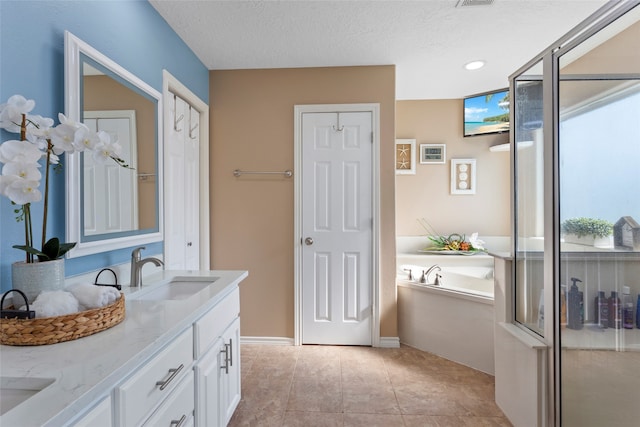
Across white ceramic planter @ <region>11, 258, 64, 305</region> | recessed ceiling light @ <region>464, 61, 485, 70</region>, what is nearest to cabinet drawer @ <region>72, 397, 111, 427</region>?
white ceramic planter @ <region>11, 258, 64, 305</region>

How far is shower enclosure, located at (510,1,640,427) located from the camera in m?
1.31

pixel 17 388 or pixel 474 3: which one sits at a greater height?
pixel 474 3

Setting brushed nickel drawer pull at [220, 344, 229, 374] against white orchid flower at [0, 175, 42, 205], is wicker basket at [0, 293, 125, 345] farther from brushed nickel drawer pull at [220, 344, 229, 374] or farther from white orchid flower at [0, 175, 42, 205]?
brushed nickel drawer pull at [220, 344, 229, 374]

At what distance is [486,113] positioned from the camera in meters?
3.44

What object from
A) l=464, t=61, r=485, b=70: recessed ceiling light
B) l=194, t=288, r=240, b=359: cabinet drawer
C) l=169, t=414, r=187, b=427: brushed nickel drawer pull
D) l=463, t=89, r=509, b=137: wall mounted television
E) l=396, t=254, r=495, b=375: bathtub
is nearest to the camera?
l=169, t=414, r=187, b=427: brushed nickel drawer pull

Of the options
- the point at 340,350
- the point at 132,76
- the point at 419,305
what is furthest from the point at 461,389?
the point at 132,76

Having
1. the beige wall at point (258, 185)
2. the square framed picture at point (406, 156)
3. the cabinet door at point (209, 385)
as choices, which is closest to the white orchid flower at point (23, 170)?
the cabinet door at point (209, 385)

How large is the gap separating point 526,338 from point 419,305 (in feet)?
3.56

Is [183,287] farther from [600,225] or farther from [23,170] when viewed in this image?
[600,225]

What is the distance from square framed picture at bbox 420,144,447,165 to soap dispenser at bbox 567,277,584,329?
7.69 ft

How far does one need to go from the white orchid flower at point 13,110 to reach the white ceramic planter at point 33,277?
0.43m

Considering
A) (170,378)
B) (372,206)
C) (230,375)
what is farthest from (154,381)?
(372,206)

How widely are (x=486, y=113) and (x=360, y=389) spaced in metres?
3.17

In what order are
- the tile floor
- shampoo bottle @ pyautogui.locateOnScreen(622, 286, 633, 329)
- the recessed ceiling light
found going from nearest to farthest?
shampoo bottle @ pyautogui.locateOnScreen(622, 286, 633, 329) → the tile floor → the recessed ceiling light
